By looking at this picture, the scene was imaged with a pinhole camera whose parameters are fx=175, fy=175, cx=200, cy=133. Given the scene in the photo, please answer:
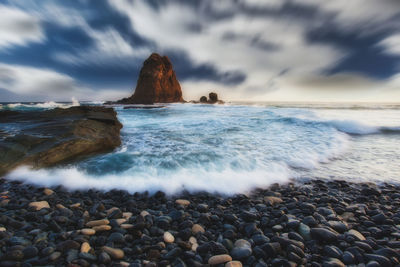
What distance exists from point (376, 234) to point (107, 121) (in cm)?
775

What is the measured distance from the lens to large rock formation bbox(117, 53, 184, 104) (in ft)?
227

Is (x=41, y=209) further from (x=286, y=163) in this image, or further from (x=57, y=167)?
(x=286, y=163)

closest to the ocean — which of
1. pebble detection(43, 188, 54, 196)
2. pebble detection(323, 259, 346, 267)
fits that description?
pebble detection(43, 188, 54, 196)

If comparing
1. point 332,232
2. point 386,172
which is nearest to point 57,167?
point 332,232

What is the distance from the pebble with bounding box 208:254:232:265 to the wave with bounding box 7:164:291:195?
137 centimetres

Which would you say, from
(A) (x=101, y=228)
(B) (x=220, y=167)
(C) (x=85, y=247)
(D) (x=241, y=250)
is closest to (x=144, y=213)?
(A) (x=101, y=228)

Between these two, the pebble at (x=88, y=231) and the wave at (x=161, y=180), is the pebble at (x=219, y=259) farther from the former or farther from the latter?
the wave at (x=161, y=180)

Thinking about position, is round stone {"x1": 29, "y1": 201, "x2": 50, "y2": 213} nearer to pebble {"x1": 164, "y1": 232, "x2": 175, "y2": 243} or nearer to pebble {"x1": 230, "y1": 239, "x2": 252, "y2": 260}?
pebble {"x1": 164, "y1": 232, "x2": 175, "y2": 243}

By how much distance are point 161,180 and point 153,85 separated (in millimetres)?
71330

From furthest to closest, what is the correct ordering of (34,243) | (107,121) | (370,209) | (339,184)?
(107,121)
(339,184)
(370,209)
(34,243)

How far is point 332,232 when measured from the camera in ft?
5.70

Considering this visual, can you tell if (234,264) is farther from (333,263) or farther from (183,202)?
(183,202)

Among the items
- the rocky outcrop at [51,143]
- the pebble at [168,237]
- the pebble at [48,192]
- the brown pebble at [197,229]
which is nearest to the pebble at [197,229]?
the brown pebble at [197,229]

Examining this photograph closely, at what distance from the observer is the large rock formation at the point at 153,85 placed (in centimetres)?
6912
